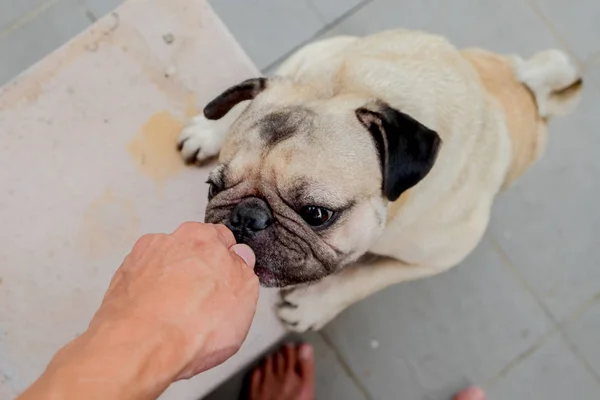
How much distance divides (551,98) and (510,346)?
1.07m

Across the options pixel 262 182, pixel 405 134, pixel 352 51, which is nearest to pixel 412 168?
pixel 405 134

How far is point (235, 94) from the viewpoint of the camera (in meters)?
1.63

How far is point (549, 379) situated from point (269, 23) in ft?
5.90

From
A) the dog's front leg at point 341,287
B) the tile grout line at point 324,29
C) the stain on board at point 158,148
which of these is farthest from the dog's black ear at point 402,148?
the tile grout line at point 324,29

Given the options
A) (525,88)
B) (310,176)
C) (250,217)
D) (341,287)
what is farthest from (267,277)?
(525,88)

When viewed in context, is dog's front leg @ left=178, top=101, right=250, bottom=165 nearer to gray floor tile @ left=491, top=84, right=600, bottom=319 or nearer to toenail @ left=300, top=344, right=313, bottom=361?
toenail @ left=300, top=344, right=313, bottom=361

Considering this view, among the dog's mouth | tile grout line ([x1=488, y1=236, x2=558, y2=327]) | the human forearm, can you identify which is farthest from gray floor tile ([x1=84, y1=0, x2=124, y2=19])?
the human forearm

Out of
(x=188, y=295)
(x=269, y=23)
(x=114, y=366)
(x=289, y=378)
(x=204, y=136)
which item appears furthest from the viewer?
(x=269, y=23)

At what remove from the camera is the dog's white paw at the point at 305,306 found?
6.72 feet

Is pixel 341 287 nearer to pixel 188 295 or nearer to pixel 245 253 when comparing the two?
pixel 245 253

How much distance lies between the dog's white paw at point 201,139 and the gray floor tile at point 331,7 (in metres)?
1.01

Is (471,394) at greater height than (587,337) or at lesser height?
greater

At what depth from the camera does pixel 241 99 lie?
5.46 feet

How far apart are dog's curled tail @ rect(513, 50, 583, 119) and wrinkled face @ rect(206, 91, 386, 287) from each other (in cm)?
75
